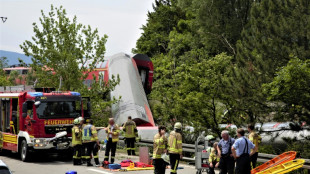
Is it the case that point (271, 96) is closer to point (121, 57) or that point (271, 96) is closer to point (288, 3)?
point (288, 3)

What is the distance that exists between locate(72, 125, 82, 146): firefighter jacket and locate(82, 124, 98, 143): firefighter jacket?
0.25 metres

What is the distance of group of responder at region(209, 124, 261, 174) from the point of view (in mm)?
13211

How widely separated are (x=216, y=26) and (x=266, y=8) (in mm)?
26421

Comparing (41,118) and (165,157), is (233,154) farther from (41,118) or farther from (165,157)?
(41,118)

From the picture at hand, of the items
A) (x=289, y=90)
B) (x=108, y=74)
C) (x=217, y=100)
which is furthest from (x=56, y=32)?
(x=289, y=90)

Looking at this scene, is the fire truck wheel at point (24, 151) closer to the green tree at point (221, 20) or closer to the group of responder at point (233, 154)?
the group of responder at point (233, 154)

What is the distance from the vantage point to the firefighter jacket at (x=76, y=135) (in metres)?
19.4

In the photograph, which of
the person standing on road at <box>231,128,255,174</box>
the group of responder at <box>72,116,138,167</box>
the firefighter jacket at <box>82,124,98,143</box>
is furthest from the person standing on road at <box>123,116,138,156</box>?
the person standing on road at <box>231,128,255,174</box>

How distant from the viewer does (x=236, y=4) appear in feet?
164

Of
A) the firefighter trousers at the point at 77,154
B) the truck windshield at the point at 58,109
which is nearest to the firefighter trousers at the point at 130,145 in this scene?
the truck windshield at the point at 58,109

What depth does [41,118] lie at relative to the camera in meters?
20.5

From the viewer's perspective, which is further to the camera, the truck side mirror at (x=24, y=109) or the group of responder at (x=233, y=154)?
the truck side mirror at (x=24, y=109)

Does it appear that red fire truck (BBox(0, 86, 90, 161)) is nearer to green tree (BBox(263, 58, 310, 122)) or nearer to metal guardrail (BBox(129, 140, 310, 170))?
metal guardrail (BBox(129, 140, 310, 170))

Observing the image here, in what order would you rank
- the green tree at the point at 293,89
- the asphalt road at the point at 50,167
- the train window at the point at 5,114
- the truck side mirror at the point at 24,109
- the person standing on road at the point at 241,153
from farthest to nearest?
1. the train window at the point at 5,114
2. the truck side mirror at the point at 24,109
3. the green tree at the point at 293,89
4. the asphalt road at the point at 50,167
5. the person standing on road at the point at 241,153
